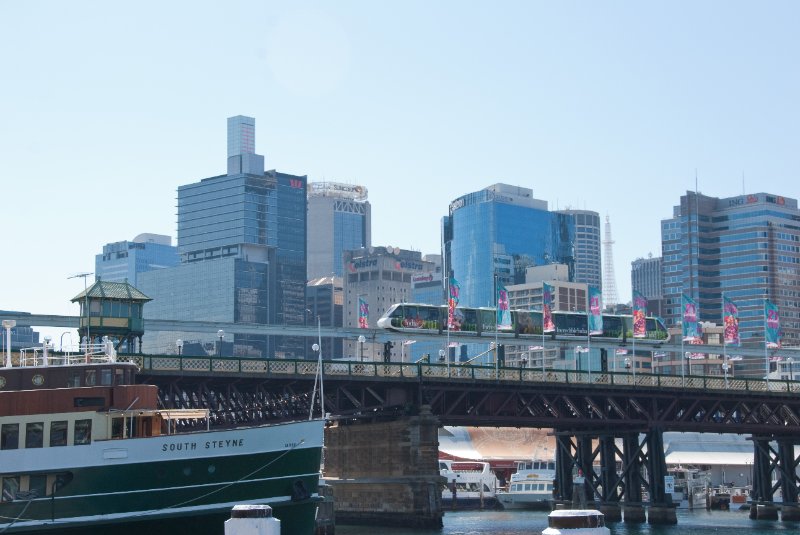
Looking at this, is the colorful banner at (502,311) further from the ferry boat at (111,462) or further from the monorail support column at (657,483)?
the ferry boat at (111,462)

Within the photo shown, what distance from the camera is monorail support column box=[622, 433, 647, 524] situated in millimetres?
101188

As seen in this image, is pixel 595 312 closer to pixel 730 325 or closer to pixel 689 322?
pixel 689 322

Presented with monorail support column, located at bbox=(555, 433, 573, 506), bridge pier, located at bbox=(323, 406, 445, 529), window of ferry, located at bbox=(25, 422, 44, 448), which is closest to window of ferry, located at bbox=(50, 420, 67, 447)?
window of ferry, located at bbox=(25, 422, 44, 448)

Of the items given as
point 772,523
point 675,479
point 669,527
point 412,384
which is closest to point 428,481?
point 412,384

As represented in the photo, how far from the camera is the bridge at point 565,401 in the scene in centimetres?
8394

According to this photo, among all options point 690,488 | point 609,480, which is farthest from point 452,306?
point 690,488

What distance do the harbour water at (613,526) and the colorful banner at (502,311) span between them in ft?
55.0

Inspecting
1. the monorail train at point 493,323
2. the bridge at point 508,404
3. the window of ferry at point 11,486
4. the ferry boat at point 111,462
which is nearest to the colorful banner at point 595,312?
the monorail train at point 493,323

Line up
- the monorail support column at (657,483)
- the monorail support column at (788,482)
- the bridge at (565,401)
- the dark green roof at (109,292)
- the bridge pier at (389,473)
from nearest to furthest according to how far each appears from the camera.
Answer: the bridge at (565,401) < the dark green roof at (109,292) < the bridge pier at (389,473) < the monorail support column at (657,483) < the monorail support column at (788,482)

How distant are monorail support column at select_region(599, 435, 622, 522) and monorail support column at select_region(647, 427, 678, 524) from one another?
3.90 meters

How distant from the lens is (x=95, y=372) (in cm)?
5275

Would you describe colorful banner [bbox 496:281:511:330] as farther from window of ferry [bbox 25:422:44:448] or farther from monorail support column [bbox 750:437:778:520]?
window of ferry [bbox 25:422:44:448]

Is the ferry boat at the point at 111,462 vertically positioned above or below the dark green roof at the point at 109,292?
below

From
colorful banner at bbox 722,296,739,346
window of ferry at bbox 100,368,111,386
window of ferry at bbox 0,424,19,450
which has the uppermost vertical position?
colorful banner at bbox 722,296,739,346
